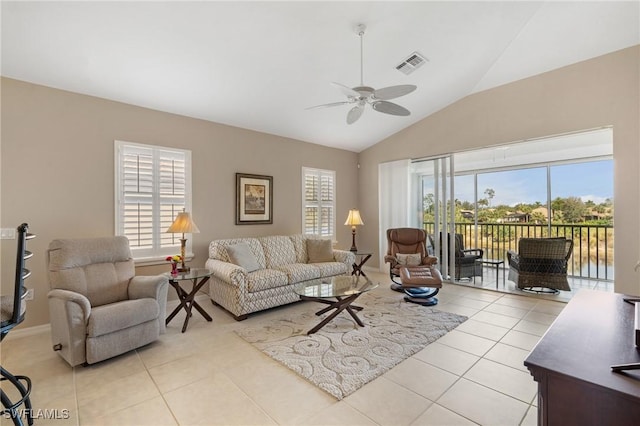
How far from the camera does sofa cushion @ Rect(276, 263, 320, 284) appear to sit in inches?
157

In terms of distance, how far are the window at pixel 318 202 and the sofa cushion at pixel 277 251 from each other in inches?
35.3

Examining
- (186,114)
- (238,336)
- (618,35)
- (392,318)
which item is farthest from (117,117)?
(618,35)

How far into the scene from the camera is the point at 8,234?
120 inches

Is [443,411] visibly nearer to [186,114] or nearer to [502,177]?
[186,114]

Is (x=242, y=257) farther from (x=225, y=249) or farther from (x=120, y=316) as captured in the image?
(x=120, y=316)

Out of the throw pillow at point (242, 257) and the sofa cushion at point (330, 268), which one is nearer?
the throw pillow at point (242, 257)

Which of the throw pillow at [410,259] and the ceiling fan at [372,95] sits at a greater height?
the ceiling fan at [372,95]

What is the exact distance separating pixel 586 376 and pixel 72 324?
3.22 meters

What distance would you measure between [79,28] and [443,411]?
4.16m

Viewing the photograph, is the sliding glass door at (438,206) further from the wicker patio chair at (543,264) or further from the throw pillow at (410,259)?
the wicker patio chair at (543,264)

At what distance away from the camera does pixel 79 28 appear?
2553 mm

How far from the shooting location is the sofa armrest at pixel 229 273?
349 cm

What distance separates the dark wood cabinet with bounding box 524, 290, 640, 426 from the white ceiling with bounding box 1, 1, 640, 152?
117 inches

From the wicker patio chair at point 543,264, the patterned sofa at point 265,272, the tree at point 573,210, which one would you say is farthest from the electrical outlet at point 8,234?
the tree at point 573,210
